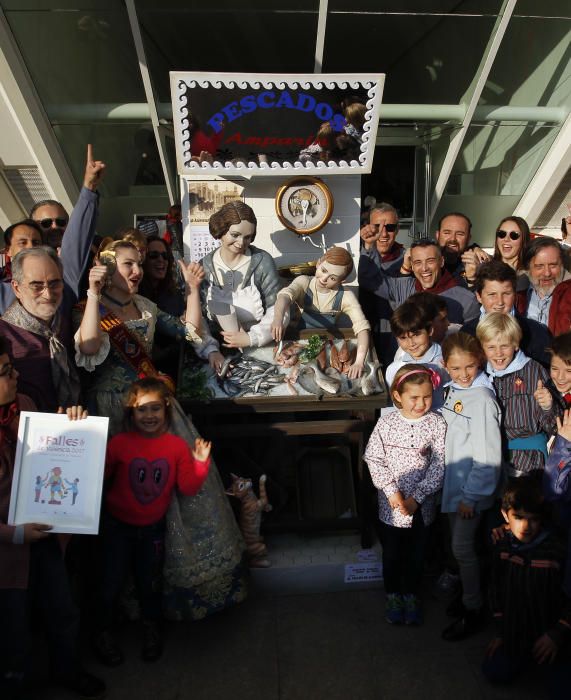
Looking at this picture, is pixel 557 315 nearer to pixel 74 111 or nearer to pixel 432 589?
pixel 432 589

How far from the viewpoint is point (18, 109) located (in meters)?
6.94

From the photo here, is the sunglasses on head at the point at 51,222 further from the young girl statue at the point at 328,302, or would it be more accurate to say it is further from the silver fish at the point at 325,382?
the silver fish at the point at 325,382

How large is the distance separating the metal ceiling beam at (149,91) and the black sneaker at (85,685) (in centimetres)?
621

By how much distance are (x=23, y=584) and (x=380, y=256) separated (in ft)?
10.8

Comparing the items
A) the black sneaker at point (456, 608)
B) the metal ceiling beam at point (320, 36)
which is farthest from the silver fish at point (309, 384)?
the metal ceiling beam at point (320, 36)

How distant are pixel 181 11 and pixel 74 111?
1.79 m

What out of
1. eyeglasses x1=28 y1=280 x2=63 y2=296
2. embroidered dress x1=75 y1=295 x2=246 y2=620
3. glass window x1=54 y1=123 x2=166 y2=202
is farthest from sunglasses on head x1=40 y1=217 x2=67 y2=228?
glass window x1=54 y1=123 x2=166 y2=202

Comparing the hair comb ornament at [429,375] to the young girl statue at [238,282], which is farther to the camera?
the young girl statue at [238,282]

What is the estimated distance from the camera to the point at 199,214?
4.66 meters

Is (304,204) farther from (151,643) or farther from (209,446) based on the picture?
(151,643)

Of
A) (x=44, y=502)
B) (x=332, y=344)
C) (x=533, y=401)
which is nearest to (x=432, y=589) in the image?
(x=533, y=401)

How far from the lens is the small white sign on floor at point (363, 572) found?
3607mm

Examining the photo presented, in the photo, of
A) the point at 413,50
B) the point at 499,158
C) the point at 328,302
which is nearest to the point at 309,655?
the point at 328,302

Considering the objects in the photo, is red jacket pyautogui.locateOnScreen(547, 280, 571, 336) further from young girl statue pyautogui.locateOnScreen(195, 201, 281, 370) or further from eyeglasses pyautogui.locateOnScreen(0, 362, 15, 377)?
eyeglasses pyautogui.locateOnScreen(0, 362, 15, 377)
